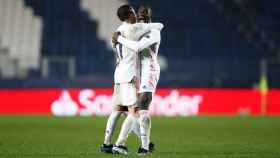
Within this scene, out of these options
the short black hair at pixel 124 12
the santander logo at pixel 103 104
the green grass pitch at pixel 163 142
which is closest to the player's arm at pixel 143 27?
the short black hair at pixel 124 12

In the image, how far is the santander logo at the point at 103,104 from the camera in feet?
71.9

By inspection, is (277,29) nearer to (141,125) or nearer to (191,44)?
(191,44)

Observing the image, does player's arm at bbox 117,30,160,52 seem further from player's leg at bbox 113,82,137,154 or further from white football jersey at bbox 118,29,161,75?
player's leg at bbox 113,82,137,154

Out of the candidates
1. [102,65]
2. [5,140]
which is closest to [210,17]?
[102,65]

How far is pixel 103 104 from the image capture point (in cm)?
2198

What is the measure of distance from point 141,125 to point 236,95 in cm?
1329

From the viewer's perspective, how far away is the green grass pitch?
9.00 metres

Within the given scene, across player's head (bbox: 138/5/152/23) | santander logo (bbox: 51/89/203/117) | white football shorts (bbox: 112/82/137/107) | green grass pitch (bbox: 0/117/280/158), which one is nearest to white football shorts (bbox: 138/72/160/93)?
white football shorts (bbox: 112/82/137/107)

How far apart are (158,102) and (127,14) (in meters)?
13.2

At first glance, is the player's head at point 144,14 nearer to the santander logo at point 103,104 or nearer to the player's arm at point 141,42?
the player's arm at point 141,42

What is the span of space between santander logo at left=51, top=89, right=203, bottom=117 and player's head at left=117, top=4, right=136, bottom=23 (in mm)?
13007

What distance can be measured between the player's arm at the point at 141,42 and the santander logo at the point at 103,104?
13.0m

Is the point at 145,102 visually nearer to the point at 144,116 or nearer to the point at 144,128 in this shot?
the point at 144,116

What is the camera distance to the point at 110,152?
9164 mm
